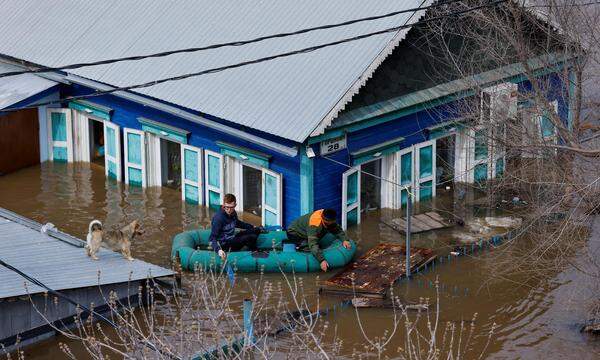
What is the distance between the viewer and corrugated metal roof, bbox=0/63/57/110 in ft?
82.9

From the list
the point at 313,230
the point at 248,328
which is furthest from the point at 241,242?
the point at 248,328

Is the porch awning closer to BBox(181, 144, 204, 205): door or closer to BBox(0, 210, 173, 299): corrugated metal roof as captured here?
BBox(181, 144, 204, 205): door

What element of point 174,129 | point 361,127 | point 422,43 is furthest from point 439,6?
point 174,129

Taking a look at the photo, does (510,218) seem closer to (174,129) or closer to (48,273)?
(174,129)

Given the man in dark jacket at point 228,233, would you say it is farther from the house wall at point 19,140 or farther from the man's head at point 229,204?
the house wall at point 19,140

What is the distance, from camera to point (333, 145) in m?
21.7

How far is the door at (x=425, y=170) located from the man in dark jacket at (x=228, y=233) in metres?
5.04

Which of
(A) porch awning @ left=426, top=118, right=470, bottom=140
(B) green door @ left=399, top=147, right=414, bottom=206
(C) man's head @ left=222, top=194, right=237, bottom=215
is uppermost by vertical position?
(A) porch awning @ left=426, top=118, right=470, bottom=140

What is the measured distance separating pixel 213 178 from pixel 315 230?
4.57m

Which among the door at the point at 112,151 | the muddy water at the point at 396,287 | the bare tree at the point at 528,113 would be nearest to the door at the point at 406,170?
the muddy water at the point at 396,287

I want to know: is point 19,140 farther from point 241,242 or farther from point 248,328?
point 248,328

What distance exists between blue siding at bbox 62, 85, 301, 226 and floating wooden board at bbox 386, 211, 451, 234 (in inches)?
89.8

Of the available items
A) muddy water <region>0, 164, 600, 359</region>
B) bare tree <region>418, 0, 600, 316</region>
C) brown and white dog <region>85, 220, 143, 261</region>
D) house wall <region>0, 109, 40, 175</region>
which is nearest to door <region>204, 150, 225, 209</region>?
muddy water <region>0, 164, 600, 359</region>

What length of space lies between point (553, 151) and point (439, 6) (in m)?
4.60
